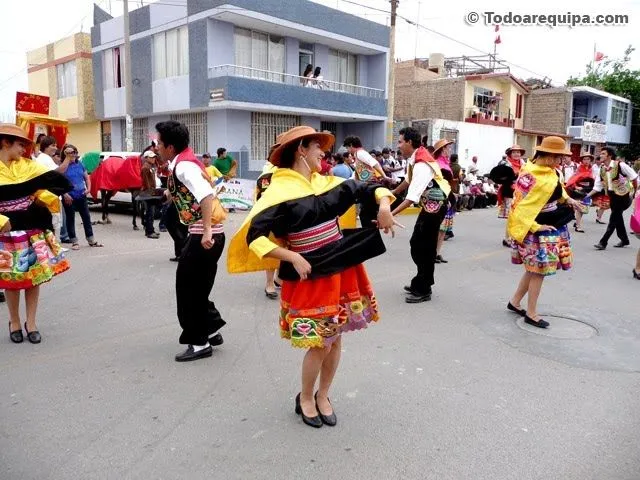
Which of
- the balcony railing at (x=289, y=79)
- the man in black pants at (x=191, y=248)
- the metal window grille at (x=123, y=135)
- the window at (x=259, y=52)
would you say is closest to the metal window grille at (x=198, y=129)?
the balcony railing at (x=289, y=79)

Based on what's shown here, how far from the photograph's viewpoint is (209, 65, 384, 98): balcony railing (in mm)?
18062

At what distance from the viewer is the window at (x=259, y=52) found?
1909cm

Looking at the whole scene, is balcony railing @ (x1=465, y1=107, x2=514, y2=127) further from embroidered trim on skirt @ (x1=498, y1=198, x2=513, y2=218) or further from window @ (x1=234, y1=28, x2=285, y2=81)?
embroidered trim on skirt @ (x1=498, y1=198, x2=513, y2=218)

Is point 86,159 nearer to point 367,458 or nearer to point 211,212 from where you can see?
point 211,212

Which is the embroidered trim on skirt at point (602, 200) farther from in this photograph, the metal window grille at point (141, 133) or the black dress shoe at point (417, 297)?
the metal window grille at point (141, 133)

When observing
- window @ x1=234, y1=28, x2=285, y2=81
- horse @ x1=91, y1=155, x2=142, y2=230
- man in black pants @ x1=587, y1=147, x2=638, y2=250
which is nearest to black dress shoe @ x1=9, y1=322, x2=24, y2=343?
horse @ x1=91, y1=155, x2=142, y2=230

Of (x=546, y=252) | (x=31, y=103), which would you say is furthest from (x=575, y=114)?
(x=546, y=252)

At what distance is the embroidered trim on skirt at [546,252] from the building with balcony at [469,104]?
2001 cm

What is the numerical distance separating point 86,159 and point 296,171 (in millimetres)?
11226

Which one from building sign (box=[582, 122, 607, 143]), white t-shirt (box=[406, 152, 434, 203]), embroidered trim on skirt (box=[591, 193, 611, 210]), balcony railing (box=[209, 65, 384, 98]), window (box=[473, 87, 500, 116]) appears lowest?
embroidered trim on skirt (box=[591, 193, 611, 210])

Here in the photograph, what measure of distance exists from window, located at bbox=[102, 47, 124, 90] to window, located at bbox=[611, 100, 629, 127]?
1376 inches

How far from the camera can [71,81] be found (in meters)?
25.4

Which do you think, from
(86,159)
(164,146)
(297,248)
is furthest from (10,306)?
(86,159)

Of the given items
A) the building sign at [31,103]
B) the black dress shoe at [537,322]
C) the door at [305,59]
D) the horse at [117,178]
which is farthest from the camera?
the door at [305,59]
